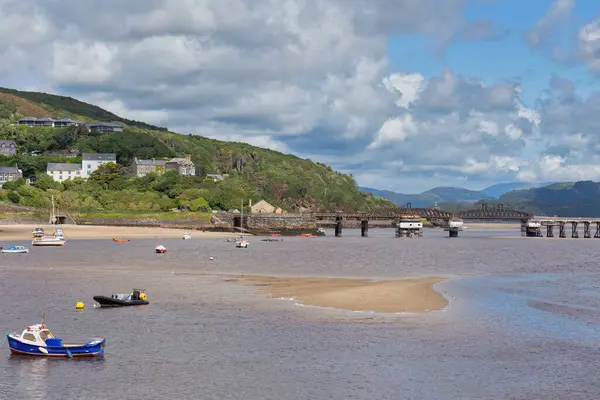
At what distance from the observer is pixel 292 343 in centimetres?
4284

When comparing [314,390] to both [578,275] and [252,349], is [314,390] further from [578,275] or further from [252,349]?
[578,275]

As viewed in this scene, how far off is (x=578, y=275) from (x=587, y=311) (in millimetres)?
35362

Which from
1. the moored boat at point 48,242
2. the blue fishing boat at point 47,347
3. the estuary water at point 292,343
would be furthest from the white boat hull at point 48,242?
the blue fishing boat at point 47,347

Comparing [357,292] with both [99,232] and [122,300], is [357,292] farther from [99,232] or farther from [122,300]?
[99,232]

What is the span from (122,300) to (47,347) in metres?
16.8

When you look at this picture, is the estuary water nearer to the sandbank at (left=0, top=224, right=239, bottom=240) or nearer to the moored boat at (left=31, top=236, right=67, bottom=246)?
the moored boat at (left=31, top=236, right=67, bottom=246)

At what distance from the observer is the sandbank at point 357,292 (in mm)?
57406

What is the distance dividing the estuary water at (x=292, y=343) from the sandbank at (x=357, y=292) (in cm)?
216

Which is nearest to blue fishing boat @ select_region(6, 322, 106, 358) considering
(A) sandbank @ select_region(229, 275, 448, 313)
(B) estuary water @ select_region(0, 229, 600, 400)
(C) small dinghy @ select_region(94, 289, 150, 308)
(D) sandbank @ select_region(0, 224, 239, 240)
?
(B) estuary water @ select_region(0, 229, 600, 400)

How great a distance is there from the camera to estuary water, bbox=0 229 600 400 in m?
33.9

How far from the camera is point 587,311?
57594mm

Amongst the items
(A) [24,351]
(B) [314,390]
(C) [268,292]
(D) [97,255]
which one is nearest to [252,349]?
(B) [314,390]

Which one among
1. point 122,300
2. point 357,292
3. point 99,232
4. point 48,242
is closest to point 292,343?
point 122,300

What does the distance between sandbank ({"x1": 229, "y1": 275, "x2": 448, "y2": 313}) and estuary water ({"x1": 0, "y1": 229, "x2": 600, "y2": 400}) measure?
2.16m
